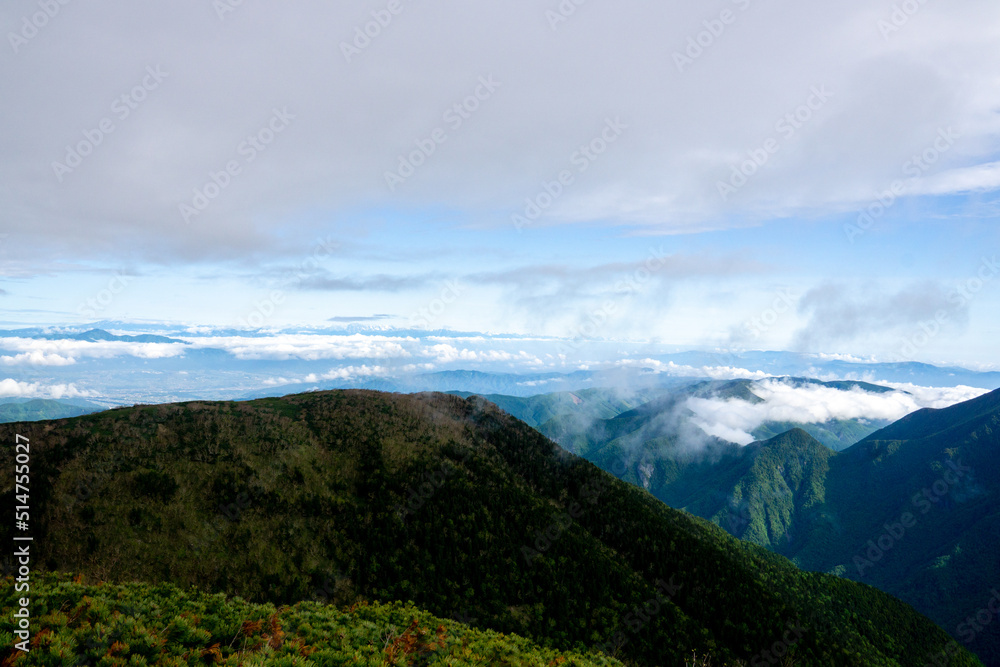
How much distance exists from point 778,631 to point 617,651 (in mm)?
→ 54847

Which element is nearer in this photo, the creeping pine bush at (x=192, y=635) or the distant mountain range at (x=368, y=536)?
the creeping pine bush at (x=192, y=635)

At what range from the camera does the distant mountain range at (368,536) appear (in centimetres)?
5641

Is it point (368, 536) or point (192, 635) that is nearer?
point (192, 635)

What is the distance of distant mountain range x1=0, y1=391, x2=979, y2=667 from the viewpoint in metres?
56.4

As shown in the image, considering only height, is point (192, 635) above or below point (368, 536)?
above

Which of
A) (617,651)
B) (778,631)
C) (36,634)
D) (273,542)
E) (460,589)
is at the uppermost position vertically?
(36,634)

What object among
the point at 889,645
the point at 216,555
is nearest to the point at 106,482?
the point at 216,555

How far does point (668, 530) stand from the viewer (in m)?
130

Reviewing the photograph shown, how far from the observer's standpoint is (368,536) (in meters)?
84.8

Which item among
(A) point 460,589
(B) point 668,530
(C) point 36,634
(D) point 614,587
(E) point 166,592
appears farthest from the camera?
(B) point 668,530

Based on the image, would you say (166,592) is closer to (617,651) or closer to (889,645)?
(617,651)

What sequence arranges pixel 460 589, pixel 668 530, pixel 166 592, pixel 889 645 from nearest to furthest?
pixel 166 592, pixel 460 589, pixel 668 530, pixel 889 645

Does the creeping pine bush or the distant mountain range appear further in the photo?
the distant mountain range

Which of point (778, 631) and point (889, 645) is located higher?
point (778, 631)
